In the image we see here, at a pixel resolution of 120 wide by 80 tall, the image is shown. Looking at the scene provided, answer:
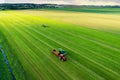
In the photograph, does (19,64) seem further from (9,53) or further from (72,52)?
(72,52)

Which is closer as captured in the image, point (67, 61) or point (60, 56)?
point (67, 61)

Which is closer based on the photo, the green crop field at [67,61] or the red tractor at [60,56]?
the green crop field at [67,61]

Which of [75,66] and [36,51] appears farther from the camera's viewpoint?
[36,51]

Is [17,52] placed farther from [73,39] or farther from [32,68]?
[73,39]

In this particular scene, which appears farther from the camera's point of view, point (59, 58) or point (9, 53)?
point (9, 53)

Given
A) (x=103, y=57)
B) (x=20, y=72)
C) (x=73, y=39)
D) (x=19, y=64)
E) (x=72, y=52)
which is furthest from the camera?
(x=73, y=39)

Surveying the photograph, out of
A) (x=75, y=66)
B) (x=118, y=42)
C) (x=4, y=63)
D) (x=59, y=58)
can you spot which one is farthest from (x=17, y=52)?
(x=118, y=42)

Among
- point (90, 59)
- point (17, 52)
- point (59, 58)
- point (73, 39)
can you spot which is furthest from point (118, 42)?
point (17, 52)

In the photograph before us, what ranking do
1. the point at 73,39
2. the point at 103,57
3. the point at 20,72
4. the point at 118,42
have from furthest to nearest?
the point at 73,39, the point at 118,42, the point at 103,57, the point at 20,72

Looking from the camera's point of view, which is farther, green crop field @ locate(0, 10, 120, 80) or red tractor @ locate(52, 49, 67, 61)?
red tractor @ locate(52, 49, 67, 61)
